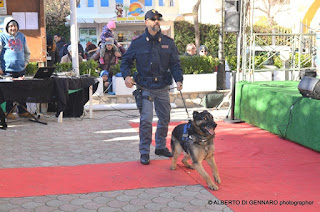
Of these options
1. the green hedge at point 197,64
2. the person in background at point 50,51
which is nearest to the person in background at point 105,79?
the green hedge at point 197,64

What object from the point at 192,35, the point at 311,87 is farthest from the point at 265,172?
the point at 192,35

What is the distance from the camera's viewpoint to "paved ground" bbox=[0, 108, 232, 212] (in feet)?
14.5

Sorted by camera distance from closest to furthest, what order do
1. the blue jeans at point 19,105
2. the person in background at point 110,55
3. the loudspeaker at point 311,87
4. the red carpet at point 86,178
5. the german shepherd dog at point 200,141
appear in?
the german shepherd dog at point 200,141, the red carpet at point 86,178, the loudspeaker at point 311,87, the blue jeans at point 19,105, the person in background at point 110,55

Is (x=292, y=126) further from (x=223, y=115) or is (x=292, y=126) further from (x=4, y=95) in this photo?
(x=4, y=95)

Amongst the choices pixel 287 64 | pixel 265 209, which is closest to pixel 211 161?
pixel 265 209

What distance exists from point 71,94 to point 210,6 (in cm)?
2251

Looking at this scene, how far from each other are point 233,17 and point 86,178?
17.4 ft

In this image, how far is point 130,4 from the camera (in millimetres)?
23969

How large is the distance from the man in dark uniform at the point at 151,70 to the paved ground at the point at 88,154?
2.06 feet

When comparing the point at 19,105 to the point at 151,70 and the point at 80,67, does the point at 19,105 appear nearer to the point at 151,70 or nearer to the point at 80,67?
the point at 80,67

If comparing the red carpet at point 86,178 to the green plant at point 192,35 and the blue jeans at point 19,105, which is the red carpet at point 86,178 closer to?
the blue jeans at point 19,105

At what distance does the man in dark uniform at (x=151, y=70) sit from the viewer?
5.87 metres

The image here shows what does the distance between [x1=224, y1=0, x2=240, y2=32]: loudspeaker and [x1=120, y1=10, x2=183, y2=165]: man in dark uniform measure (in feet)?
11.9

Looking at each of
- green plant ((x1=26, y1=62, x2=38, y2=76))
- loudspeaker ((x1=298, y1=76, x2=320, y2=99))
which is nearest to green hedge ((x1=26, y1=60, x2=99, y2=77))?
green plant ((x1=26, y1=62, x2=38, y2=76))
